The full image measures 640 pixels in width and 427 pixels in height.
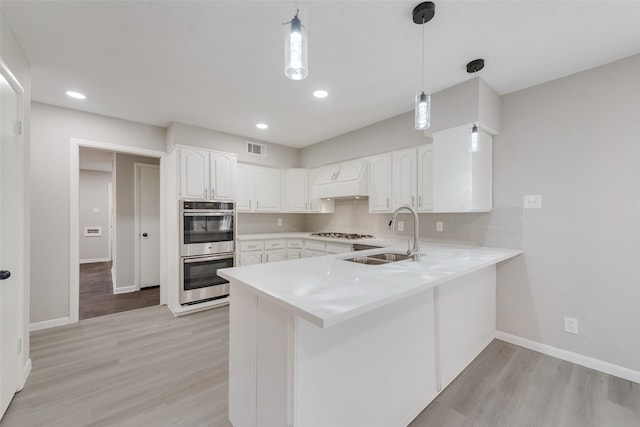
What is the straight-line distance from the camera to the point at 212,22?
1753 mm

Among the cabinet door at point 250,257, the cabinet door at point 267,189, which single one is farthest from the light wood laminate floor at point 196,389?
the cabinet door at point 267,189

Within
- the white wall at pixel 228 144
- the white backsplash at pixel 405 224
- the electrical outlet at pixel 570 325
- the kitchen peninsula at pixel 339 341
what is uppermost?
the white wall at pixel 228 144

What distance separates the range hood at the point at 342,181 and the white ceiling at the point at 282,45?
97 cm

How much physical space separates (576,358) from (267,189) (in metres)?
4.21

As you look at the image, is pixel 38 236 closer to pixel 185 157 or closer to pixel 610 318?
pixel 185 157

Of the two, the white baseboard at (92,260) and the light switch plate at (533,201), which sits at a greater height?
the light switch plate at (533,201)

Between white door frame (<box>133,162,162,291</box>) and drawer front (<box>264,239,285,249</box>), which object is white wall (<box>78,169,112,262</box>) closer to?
white door frame (<box>133,162,162,291</box>)

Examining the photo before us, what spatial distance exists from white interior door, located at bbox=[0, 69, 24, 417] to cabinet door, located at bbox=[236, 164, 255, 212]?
2438 mm

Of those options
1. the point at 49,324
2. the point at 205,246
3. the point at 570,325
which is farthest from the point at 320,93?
the point at 49,324

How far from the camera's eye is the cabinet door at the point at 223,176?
12.3 ft

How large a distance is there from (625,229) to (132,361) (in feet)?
14.1

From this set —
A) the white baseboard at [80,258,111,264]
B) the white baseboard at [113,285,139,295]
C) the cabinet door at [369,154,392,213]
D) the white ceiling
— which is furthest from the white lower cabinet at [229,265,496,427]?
the white baseboard at [80,258,111,264]

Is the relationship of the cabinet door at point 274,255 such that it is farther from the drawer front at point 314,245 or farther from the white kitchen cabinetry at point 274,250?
the drawer front at point 314,245

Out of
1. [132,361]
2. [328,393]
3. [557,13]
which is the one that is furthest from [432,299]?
[132,361]
